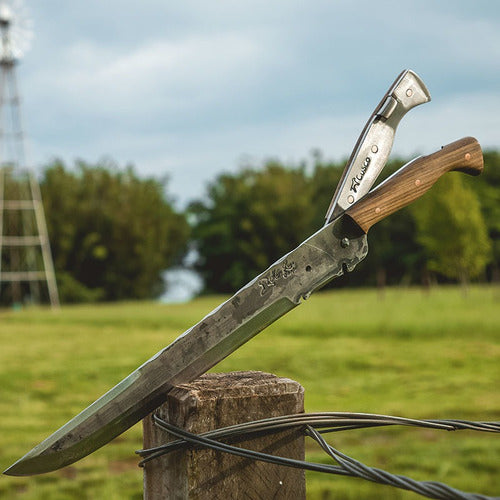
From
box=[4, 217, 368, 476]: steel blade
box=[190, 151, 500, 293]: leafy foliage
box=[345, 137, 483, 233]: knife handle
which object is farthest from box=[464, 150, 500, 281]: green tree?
box=[4, 217, 368, 476]: steel blade

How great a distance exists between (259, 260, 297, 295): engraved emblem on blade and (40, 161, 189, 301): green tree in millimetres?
38598

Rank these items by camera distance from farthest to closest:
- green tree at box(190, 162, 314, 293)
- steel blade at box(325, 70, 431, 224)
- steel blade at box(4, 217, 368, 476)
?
green tree at box(190, 162, 314, 293)
steel blade at box(325, 70, 431, 224)
steel blade at box(4, 217, 368, 476)

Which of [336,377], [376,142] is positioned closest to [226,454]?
[376,142]

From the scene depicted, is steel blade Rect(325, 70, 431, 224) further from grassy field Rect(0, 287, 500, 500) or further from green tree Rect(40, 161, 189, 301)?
green tree Rect(40, 161, 189, 301)

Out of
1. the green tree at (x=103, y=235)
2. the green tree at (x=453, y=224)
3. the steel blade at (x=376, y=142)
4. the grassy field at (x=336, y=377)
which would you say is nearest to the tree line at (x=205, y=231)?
the green tree at (x=103, y=235)

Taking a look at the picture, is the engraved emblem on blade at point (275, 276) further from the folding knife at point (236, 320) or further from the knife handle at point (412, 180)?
the knife handle at point (412, 180)

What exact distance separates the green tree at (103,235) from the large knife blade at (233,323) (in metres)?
38.4

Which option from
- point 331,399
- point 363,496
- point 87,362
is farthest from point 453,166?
point 87,362

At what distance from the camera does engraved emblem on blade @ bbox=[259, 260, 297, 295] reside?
1.86m

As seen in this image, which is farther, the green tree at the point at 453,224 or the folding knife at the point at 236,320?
the green tree at the point at 453,224

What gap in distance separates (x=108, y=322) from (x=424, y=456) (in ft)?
51.9

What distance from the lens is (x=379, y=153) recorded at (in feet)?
6.59

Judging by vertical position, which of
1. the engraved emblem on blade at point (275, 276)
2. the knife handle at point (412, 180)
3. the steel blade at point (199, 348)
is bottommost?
the steel blade at point (199, 348)

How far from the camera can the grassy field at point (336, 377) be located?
529cm
